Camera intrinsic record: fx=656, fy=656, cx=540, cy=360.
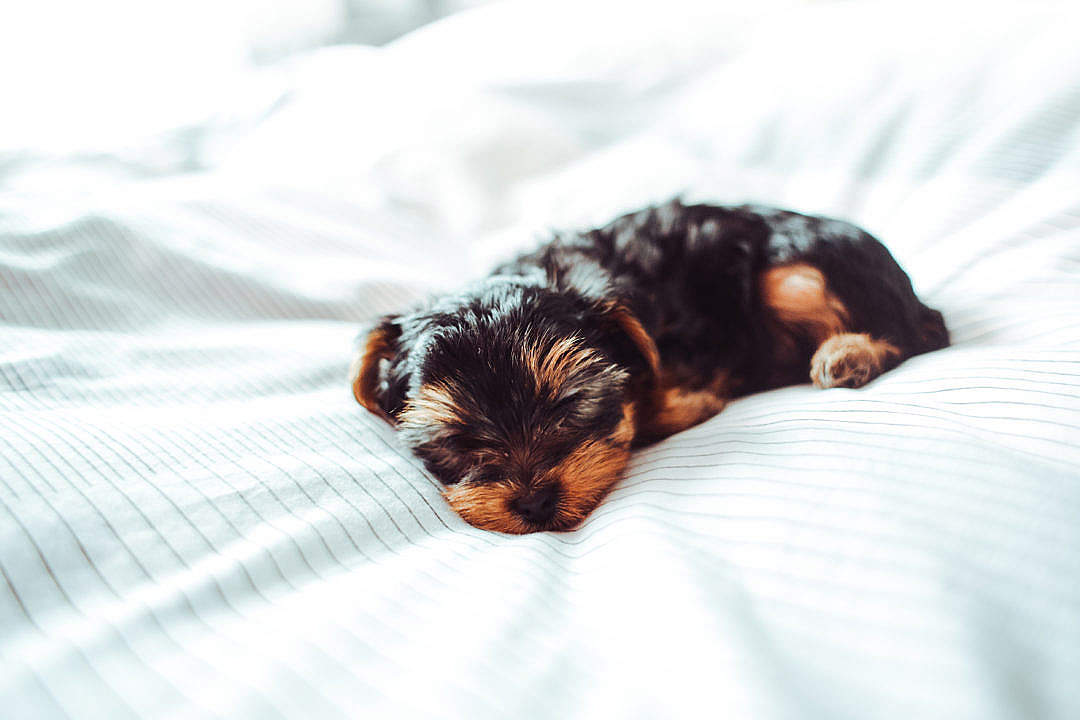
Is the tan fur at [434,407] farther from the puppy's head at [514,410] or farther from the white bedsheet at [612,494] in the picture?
the white bedsheet at [612,494]

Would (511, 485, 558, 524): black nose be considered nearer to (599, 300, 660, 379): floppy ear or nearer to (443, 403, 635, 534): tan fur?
(443, 403, 635, 534): tan fur

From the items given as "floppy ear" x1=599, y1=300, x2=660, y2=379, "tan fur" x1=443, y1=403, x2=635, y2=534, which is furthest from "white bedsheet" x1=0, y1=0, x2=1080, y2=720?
"floppy ear" x1=599, y1=300, x2=660, y2=379

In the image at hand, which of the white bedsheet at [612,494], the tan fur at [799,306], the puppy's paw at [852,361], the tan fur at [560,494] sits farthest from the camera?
the tan fur at [799,306]

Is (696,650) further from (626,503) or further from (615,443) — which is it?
(615,443)

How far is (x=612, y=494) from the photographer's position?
5.25ft

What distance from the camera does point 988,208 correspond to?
253cm

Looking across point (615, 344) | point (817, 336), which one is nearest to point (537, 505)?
point (615, 344)

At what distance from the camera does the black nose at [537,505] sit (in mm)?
1538

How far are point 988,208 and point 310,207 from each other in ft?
9.70

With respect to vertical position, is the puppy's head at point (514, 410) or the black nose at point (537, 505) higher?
the puppy's head at point (514, 410)

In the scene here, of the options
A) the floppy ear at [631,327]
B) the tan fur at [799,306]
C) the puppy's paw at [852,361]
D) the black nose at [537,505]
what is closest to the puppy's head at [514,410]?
the black nose at [537,505]

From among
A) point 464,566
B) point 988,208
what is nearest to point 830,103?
point 988,208

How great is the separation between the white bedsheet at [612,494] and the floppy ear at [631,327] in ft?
0.88

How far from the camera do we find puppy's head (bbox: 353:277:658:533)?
5.12ft
